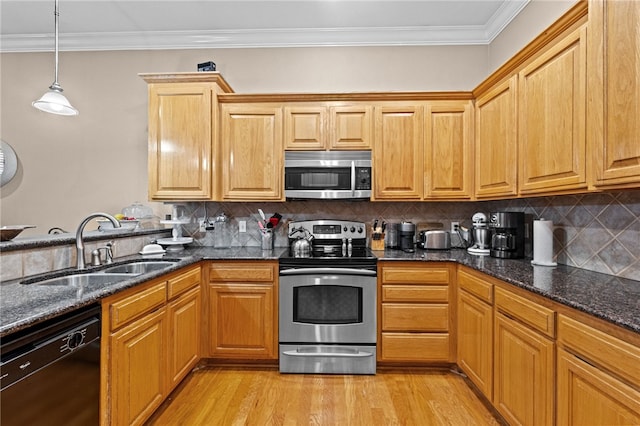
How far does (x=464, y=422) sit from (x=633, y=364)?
1.22m

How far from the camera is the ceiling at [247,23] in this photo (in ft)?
9.45

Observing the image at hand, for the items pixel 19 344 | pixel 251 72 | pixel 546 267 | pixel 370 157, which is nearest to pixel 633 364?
pixel 546 267

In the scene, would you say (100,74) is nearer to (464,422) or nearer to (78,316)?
(78,316)

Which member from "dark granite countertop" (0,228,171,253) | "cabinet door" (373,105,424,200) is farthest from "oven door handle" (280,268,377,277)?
"dark granite countertop" (0,228,171,253)

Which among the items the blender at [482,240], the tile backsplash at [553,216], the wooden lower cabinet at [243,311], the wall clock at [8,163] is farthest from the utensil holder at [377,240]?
the wall clock at [8,163]

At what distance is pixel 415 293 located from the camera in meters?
2.56

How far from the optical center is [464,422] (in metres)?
1.97

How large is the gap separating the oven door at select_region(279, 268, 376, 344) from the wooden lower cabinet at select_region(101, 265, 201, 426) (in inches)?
27.7

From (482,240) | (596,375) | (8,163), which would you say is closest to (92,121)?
(8,163)

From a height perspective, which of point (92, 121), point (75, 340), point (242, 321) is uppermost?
point (92, 121)

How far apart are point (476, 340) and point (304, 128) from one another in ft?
7.05

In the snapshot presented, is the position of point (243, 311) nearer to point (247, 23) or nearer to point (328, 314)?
point (328, 314)

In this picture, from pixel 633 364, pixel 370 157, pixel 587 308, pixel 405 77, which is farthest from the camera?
pixel 405 77

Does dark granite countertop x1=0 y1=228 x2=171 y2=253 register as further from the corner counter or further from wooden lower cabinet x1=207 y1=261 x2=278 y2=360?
the corner counter
